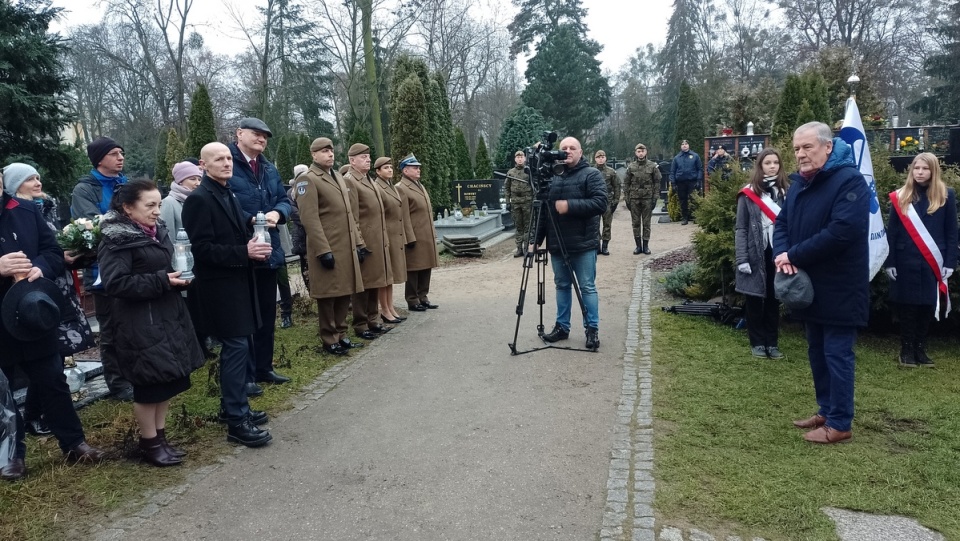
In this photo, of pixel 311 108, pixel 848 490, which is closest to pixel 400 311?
pixel 848 490

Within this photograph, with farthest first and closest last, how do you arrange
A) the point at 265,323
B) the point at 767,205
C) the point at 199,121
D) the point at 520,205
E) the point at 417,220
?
the point at 199,121
the point at 520,205
the point at 417,220
the point at 767,205
the point at 265,323

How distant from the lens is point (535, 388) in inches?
219

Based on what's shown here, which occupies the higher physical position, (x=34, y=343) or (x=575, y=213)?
(x=575, y=213)

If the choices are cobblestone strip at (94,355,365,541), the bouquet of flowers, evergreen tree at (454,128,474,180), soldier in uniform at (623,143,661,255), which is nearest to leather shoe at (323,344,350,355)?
cobblestone strip at (94,355,365,541)

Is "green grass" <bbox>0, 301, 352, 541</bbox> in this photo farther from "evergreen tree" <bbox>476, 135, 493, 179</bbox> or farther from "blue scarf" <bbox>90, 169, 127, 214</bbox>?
"evergreen tree" <bbox>476, 135, 493, 179</bbox>

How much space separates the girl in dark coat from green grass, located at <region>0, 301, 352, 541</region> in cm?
38

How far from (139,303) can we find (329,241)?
298 cm

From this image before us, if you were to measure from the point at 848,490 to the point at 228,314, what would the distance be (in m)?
3.69

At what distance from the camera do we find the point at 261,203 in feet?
17.6

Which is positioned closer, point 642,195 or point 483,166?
point 642,195

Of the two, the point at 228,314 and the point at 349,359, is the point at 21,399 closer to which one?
the point at 228,314

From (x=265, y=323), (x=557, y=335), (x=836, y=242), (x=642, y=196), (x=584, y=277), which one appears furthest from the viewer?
(x=642, y=196)

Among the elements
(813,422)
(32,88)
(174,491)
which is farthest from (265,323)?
(32,88)

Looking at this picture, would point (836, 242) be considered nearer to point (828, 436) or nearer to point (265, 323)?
point (828, 436)
